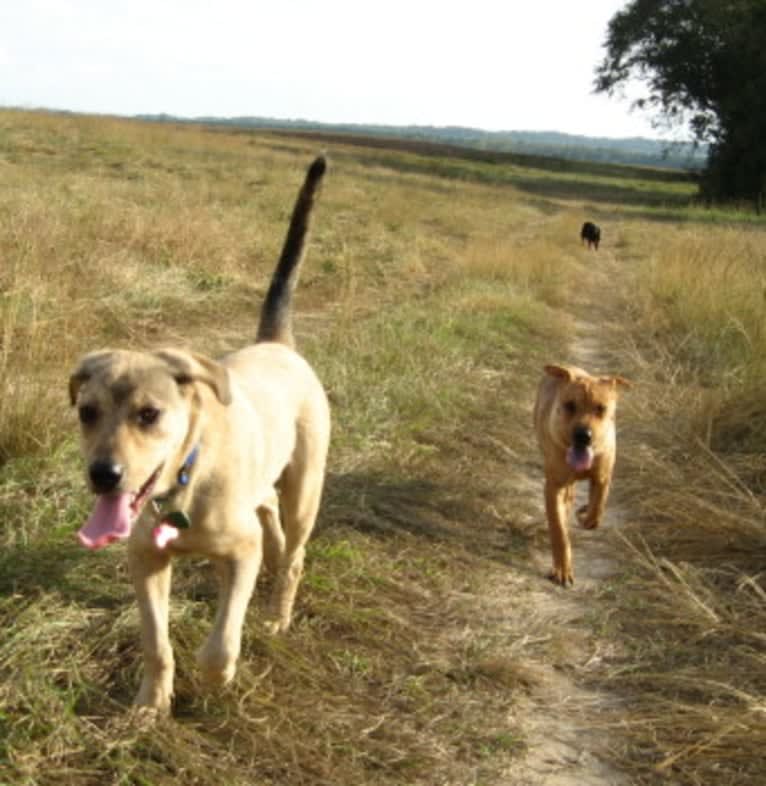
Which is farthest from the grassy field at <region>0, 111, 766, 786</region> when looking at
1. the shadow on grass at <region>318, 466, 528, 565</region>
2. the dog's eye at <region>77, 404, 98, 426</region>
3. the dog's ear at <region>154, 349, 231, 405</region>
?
the dog's ear at <region>154, 349, 231, 405</region>

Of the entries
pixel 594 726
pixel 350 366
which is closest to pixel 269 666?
pixel 594 726

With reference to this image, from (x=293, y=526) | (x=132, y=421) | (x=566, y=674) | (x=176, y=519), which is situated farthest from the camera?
(x=293, y=526)

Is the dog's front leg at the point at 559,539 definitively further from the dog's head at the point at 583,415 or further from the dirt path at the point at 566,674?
the dog's head at the point at 583,415

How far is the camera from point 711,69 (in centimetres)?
3925

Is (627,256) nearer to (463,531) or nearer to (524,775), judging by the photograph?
(463,531)

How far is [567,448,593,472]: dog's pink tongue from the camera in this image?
4980mm

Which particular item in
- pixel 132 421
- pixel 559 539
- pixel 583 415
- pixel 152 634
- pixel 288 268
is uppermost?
pixel 288 268

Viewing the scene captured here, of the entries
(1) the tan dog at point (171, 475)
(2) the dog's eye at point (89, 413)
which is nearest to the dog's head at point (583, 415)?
(1) the tan dog at point (171, 475)

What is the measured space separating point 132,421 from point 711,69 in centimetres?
4157

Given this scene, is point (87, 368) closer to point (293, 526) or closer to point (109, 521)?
point (109, 521)

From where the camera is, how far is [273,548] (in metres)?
4.11

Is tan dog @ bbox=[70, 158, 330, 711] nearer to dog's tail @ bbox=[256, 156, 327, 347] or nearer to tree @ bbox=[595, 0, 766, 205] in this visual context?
dog's tail @ bbox=[256, 156, 327, 347]

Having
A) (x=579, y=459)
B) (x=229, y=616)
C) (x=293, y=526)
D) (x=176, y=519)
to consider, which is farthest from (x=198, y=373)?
(x=579, y=459)

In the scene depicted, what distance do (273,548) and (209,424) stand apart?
1.12m
